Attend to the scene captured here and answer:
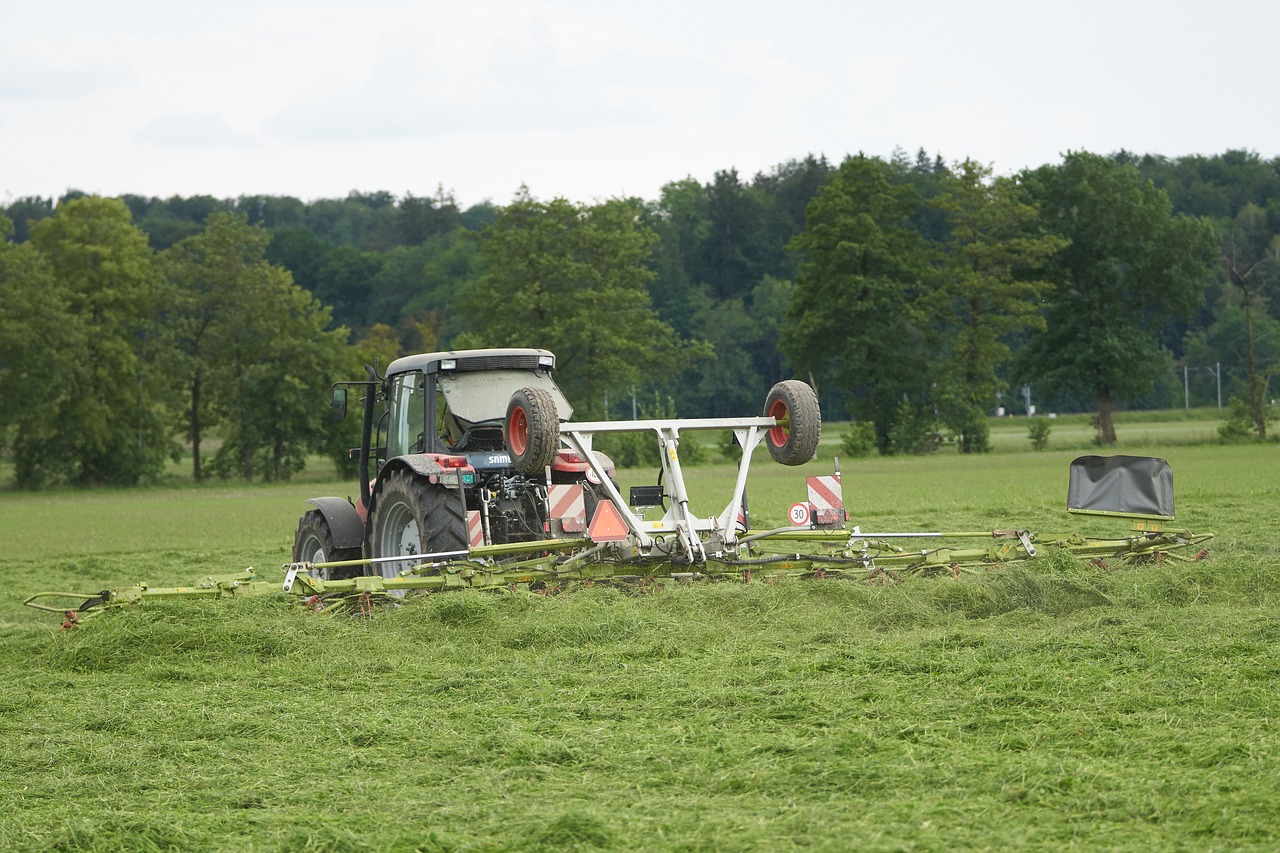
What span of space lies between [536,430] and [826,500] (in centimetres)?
263

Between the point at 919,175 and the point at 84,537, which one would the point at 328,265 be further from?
the point at 84,537

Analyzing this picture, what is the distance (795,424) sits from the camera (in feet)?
36.1

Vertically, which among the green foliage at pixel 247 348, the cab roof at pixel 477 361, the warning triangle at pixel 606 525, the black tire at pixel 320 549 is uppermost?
the green foliage at pixel 247 348

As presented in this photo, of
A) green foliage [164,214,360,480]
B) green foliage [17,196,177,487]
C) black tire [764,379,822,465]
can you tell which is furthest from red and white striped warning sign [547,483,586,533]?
green foliage [164,214,360,480]

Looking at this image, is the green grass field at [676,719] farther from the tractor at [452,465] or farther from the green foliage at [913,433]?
the green foliage at [913,433]

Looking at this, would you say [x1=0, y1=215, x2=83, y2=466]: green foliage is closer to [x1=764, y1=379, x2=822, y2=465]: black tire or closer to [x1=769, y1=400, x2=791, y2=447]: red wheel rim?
[x1=769, y1=400, x2=791, y2=447]: red wheel rim

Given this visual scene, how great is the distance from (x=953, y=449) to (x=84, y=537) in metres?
39.1

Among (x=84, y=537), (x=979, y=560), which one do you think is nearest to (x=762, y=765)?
(x=979, y=560)

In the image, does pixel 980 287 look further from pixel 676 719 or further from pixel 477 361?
pixel 676 719

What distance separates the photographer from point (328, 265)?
114 metres

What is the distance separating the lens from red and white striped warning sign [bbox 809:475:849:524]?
11.4 meters

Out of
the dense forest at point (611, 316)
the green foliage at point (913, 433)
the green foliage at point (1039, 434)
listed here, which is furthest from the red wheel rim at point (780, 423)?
the green foliage at point (1039, 434)

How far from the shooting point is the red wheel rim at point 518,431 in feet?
34.4

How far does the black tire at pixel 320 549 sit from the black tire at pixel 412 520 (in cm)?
35
